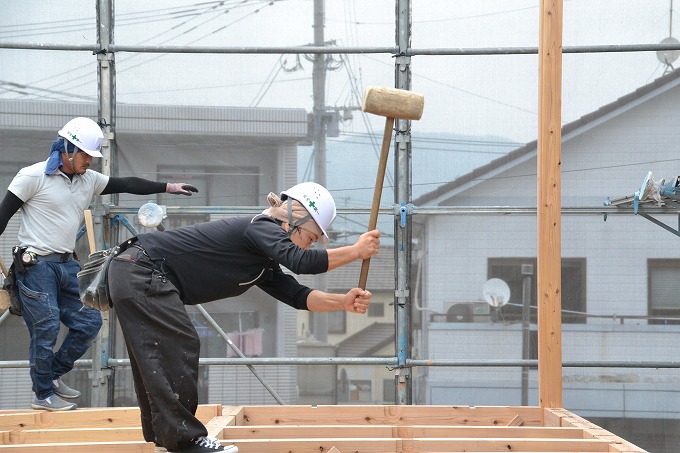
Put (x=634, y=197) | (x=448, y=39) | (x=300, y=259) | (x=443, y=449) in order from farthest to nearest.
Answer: (x=448, y=39) → (x=634, y=197) → (x=443, y=449) → (x=300, y=259)

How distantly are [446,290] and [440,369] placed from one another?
0.49 m

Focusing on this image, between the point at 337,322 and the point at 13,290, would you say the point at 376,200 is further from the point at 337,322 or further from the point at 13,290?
the point at 337,322

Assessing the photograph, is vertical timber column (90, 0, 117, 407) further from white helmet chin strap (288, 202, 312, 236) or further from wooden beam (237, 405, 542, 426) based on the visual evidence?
white helmet chin strap (288, 202, 312, 236)

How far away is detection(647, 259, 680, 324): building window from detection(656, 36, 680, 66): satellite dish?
1266 millimetres

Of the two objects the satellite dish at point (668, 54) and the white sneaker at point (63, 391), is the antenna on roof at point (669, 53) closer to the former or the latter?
the satellite dish at point (668, 54)

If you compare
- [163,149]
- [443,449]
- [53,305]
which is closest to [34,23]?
[163,149]

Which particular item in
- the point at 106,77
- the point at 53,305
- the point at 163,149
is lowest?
the point at 53,305

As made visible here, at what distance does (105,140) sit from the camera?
6270 millimetres

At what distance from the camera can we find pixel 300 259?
11.4 feet

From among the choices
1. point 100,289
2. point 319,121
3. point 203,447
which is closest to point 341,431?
point 203,447

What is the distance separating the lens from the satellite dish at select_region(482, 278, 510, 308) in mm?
6379

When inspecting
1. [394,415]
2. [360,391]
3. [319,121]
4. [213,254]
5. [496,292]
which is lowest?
[360,391]

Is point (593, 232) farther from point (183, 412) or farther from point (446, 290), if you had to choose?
point (183, 412)

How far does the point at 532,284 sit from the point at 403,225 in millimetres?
919
